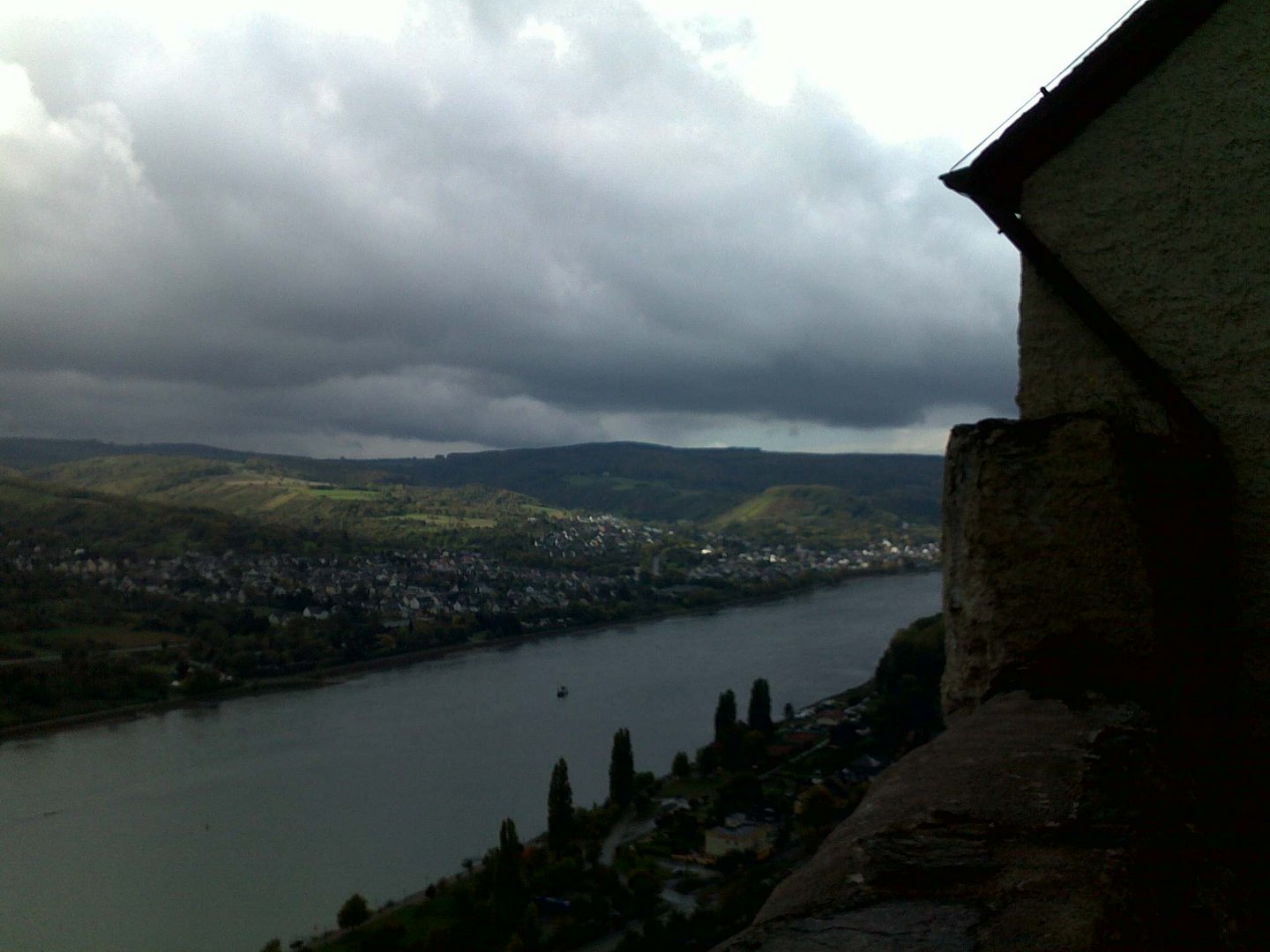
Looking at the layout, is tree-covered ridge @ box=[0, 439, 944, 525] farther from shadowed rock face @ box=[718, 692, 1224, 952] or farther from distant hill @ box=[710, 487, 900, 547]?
shadowed rock face @ box=[718, 692, 1224, 952]

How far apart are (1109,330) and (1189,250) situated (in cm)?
17

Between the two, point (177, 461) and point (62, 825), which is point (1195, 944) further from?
point (177, 461)

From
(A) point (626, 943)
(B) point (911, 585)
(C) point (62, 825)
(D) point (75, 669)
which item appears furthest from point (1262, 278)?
(B) point (911, 585)

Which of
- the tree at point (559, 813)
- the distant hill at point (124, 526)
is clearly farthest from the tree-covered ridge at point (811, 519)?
the tree at point (559, 813)

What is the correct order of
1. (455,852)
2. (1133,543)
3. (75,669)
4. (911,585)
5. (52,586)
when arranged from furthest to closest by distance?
(911,585), (52,586), (75,669), (455,852), (1133,543)

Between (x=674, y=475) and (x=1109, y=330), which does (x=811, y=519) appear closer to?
(x=674, y=475)

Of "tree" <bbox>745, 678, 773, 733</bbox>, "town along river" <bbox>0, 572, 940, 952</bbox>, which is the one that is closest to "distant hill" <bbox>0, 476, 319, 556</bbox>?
"town along river" <bbox>0, 572, 940, 952</bbox>

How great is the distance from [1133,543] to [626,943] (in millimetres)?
11386

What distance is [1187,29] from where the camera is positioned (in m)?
1.58

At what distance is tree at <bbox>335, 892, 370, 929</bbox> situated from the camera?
41.3 feet

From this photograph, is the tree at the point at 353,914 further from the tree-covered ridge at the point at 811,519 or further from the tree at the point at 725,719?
the tree-covered ridge at the point at 811,519

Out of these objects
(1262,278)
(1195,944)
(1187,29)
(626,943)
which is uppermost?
(1187,29)

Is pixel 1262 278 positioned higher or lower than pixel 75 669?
higher

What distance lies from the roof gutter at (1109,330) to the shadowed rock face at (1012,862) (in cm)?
62
